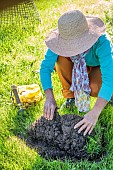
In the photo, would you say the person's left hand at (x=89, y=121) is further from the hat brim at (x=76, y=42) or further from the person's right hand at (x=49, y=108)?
the hat brim at (x=76, y=42)

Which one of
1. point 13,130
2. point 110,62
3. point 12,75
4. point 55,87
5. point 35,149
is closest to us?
point 110,62

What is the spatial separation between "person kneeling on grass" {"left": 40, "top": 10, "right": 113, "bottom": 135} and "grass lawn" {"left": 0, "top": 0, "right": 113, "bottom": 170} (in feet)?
0.75

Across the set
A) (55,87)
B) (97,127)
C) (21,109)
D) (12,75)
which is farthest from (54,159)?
(12,75)

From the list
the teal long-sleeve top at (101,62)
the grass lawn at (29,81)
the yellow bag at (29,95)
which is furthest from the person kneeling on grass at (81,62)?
the yellow bag at (29,95)

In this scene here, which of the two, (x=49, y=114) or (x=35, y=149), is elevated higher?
(x=49, y=114)

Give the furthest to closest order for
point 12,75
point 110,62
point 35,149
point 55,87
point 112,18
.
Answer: point 112,18 < point 12,75 < point 55,87 < point 35,149 < point 110,62

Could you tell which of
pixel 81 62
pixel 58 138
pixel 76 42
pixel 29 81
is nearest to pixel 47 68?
pixel 81 62

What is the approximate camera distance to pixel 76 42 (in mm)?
3000

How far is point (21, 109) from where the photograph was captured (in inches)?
147

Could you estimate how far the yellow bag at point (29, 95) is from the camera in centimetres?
382

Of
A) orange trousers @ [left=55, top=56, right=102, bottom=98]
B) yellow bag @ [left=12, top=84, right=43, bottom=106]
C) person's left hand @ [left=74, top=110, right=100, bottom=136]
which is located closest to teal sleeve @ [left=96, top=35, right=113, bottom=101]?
person's left hand @ [left=74, top=110, right=100, bottom=136]

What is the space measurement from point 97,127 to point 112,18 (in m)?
2.34

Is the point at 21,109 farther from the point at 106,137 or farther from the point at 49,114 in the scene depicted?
the point at 106,137

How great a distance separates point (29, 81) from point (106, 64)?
4.22 ft
